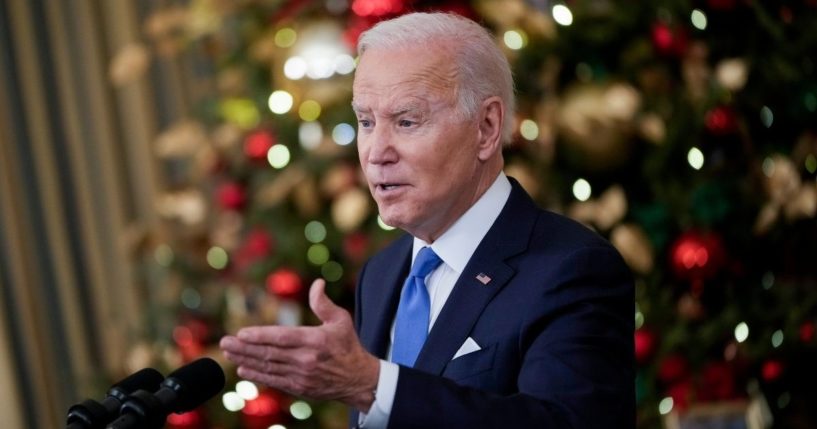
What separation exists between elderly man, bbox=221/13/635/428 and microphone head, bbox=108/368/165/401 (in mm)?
288

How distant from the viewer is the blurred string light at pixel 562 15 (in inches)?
142

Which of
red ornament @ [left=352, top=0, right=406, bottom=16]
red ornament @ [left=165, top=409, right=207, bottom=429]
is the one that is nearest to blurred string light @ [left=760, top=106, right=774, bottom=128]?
red ornament @ [left=352, top=0, right=406, bottom=16]

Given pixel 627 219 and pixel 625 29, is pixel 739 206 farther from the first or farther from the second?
pixel 625 29

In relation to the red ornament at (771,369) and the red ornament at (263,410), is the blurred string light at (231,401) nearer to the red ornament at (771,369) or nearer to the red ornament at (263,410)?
the red ornament at (263,410)

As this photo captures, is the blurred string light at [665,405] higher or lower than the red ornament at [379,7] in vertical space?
lower

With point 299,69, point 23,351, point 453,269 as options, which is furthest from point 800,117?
point 23,351

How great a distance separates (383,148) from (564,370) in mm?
451

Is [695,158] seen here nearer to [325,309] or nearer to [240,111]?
[240,111]

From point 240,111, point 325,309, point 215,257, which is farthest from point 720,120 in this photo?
point 325,309

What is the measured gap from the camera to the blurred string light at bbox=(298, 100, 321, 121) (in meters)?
3.66

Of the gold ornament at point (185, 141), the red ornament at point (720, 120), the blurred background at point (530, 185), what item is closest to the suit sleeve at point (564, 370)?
the blurred background at point (530, 185)

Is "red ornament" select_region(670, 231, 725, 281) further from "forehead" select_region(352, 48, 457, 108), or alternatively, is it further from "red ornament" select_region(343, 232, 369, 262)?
"forehead" select_region(352, 48, 457, 108)

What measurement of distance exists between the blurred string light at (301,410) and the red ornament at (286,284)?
13.6 inches

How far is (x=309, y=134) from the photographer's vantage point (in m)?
3.67
